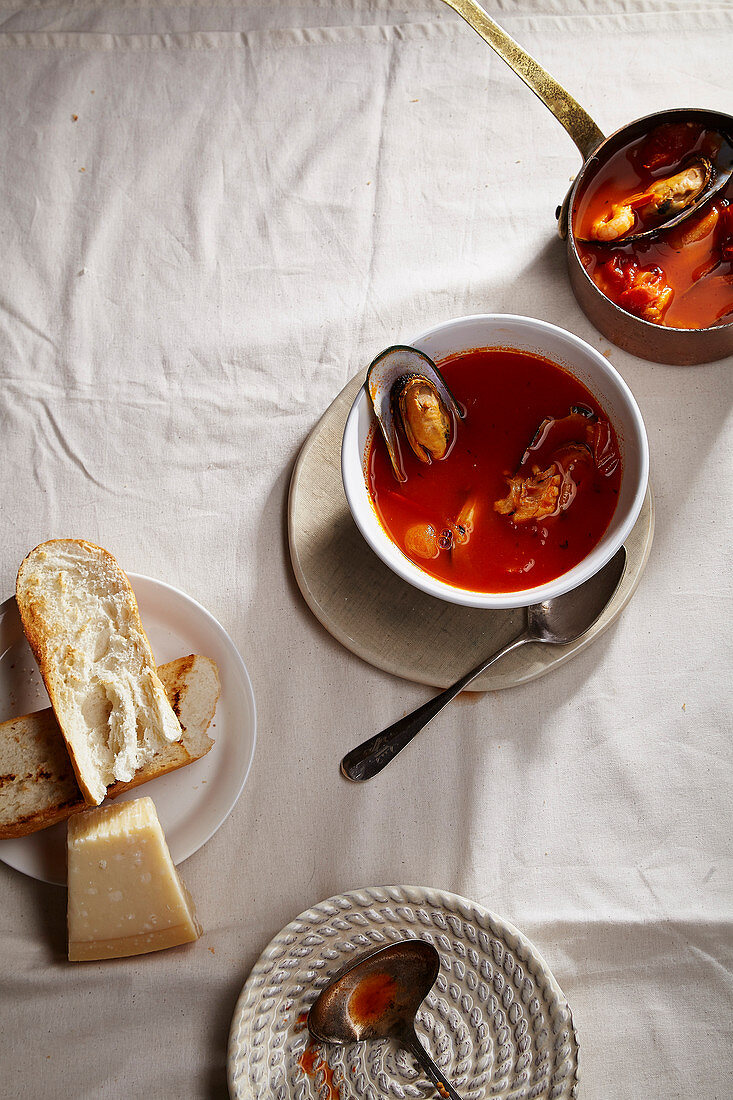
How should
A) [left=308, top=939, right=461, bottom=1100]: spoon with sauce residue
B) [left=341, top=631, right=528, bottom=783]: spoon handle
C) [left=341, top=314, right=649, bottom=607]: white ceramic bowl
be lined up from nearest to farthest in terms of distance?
[left=341, top=314, right=649, bottom=607]: white ceramic bowl < [left=308, top=939, right=461, bottom=1100]: spoon with sauce residue < [left=341, top=631, right=528, bottom=783]: spoon handle

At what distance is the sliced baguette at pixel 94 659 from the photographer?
5.12ft

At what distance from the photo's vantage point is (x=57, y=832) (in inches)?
64.4

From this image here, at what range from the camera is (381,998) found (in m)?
1.50

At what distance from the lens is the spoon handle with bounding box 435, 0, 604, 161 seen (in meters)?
1.56

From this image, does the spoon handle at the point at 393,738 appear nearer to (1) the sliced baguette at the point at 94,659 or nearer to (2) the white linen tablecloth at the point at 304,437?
(2) the white linen tablecloth at the point at 304,437

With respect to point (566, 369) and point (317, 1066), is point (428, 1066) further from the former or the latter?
point (566, 369)

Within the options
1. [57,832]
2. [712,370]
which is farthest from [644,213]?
[57,832]

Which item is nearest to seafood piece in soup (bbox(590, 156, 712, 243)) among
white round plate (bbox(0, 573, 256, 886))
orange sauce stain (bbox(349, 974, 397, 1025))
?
white round plate (bbox(0, 573, 256, 886))

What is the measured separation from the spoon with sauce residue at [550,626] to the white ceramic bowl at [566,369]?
163 millimetres

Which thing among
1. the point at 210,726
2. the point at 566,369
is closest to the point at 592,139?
the point at 566,369

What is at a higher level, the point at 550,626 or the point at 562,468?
the point at 562,468

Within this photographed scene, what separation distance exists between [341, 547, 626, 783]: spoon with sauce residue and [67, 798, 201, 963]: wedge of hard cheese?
18.2 inches

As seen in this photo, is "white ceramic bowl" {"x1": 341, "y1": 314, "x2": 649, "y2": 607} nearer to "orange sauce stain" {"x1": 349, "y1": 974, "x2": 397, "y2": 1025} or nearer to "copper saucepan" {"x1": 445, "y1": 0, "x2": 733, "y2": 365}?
"copper saucepan" {"x1": 445, "y1": 0, "x2": 733, "y2": 365}

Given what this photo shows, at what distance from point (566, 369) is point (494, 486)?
250 mm
